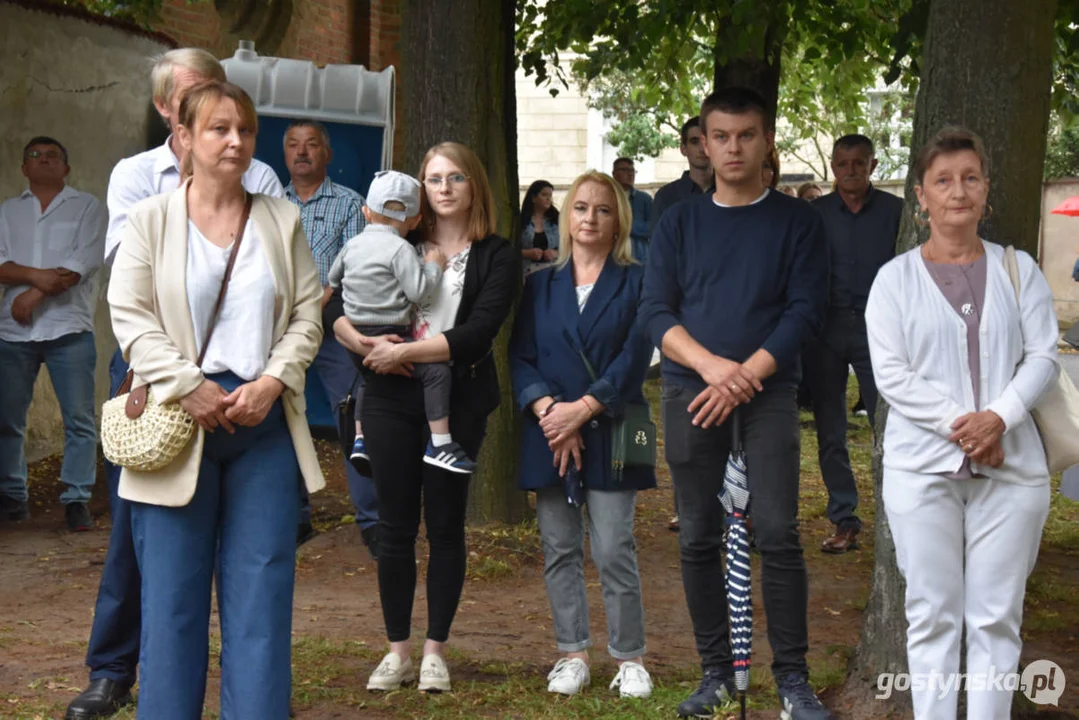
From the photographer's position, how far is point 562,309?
5621mm

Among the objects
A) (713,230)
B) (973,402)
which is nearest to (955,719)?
(973,402)

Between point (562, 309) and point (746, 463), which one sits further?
point (562, 309)

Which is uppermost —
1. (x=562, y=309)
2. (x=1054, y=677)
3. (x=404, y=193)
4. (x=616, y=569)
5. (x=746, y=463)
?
(x=404, y=193)

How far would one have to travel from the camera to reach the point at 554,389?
5590 millimetres

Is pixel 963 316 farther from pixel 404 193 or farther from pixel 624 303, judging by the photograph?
pixel 404 193

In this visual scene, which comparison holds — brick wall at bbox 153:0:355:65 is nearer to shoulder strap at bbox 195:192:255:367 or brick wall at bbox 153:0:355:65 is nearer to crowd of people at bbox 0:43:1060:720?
crowd of people at bbox 0:43:1060:720

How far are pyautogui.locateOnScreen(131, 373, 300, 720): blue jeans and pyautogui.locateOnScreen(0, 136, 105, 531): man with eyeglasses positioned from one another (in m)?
4.81

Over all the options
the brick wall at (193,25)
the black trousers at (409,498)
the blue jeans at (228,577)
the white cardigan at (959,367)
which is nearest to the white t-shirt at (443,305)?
the black trousers at (409,498)

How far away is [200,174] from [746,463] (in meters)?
2.01

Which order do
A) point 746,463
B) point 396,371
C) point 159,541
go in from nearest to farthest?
point 159,541
point 746,463
point 396,371

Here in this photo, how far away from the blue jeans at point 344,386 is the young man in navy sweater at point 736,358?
9.46 feet

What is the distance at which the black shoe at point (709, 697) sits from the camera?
5148 mm

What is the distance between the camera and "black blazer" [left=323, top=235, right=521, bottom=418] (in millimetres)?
5473

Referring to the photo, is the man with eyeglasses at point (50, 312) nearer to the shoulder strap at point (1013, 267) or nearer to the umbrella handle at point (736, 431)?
the umbrella handle at point (736, 431)
